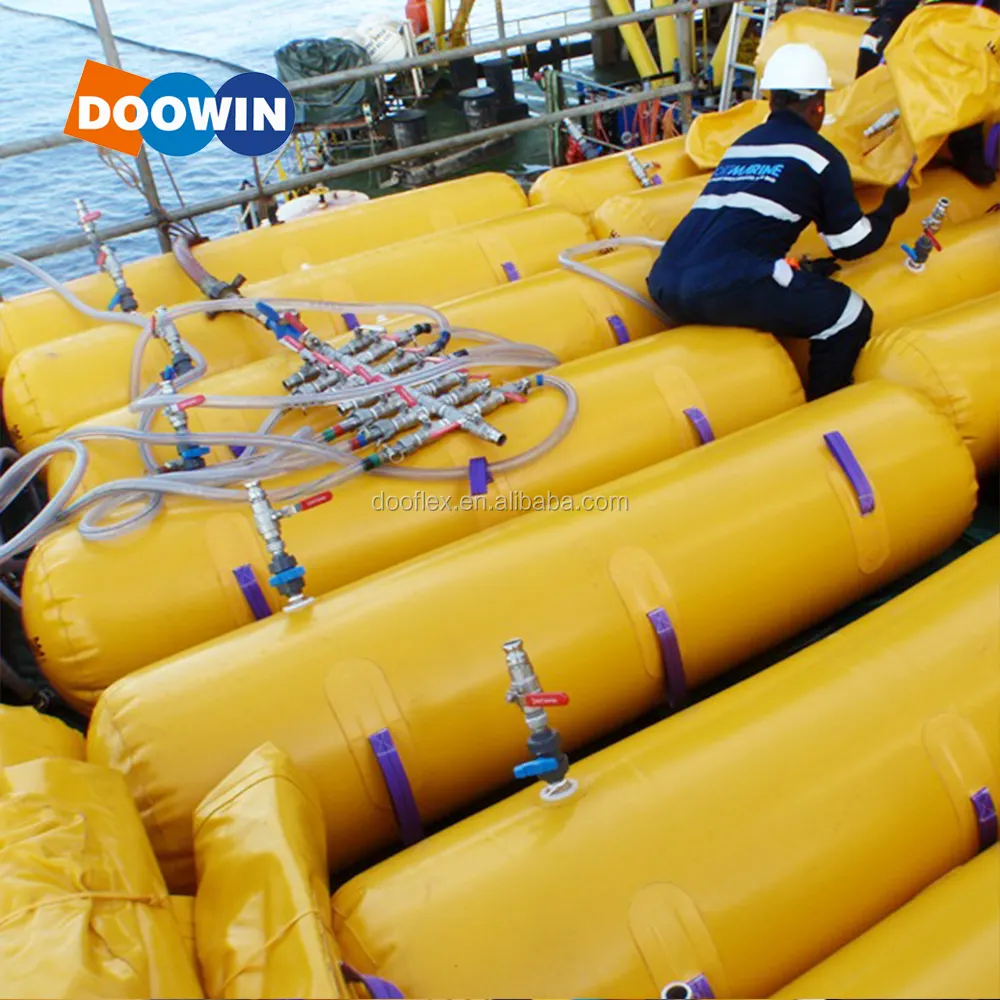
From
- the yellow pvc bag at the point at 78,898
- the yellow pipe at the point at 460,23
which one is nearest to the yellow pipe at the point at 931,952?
the yellow pvc bag at the point at 78,898

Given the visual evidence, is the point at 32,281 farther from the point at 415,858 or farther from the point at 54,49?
Result: the point at 54,49

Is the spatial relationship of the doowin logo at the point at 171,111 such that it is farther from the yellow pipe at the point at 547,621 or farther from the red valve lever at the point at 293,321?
the yellow pipe at the point at 547,621

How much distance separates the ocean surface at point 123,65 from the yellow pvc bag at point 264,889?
23.1 feet

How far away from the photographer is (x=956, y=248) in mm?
3613

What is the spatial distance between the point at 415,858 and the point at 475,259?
283 centimetres

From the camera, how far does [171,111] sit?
4.85 meters

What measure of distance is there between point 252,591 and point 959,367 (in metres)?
2.26

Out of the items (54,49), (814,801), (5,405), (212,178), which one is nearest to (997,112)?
(814,801)

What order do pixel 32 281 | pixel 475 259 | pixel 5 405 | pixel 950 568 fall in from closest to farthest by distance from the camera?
pixel 950 568 < pixel 5 405 < pixel 475 259 < pixel 32 281

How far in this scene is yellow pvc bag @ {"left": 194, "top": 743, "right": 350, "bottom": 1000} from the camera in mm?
1302

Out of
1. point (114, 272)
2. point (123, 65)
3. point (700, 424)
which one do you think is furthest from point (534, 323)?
point (123, 65)

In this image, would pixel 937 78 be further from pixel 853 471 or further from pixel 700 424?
pixel 853 471

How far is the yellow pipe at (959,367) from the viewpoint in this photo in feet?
9.25

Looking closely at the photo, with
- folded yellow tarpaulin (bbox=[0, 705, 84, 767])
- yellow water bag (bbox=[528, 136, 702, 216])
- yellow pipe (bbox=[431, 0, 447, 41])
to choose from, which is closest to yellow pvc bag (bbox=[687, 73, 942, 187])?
yellow water bag (bbox=[528, 136, 702, 216])
